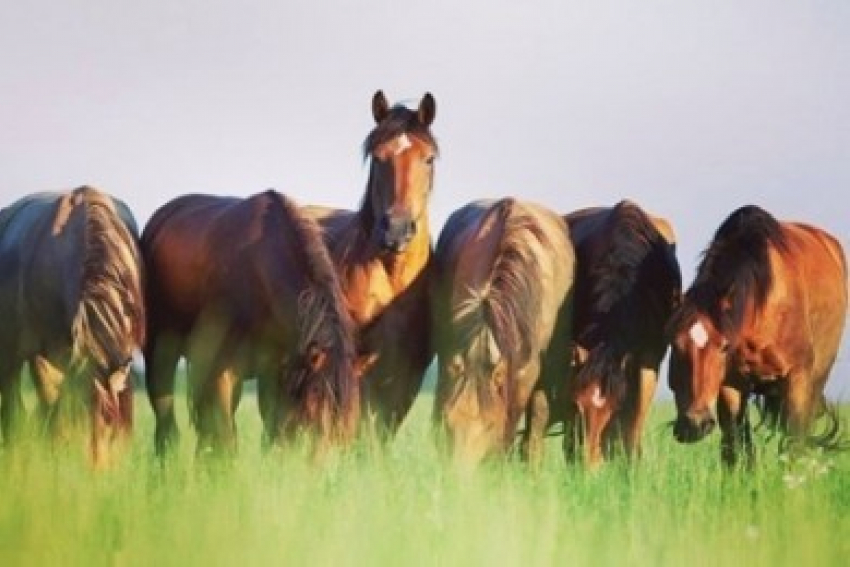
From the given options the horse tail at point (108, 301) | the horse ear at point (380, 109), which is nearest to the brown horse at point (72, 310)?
the horse tail at point (108, 301)

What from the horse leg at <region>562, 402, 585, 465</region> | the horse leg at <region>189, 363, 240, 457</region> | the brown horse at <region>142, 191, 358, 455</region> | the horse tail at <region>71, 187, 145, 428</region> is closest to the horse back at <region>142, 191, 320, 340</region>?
the brown horse at <region>142, 191, 358, 455</region>

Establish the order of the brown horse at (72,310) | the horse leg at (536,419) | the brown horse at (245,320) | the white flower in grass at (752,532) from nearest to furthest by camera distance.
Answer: the white flower in grass at (752,532), the brown horse at (72,310), the brown horse at (245,320), the horse leg at (536,419)

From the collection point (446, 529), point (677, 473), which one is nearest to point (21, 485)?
point (446, 529)

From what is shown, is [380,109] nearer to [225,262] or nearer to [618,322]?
[225,262]

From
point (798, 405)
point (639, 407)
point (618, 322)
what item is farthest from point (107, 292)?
point (798, 405)

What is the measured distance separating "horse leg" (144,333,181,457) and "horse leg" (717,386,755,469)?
4.36 ft

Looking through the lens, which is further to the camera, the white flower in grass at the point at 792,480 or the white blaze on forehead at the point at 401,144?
the white blaze on forehead at the point at 401,144

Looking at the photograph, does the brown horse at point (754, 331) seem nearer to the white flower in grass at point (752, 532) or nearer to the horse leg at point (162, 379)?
the white flower in grass at point (752, 532)

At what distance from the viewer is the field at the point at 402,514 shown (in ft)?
12.2

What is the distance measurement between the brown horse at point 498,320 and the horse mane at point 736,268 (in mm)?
344

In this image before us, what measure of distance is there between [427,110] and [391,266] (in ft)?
1.26

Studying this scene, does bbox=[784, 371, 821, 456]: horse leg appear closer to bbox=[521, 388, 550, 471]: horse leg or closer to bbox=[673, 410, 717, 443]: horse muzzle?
bbox=[673, 410, 717, 443]: horse muzzle

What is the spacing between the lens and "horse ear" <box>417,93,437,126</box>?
483 cm

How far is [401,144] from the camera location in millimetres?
4797
